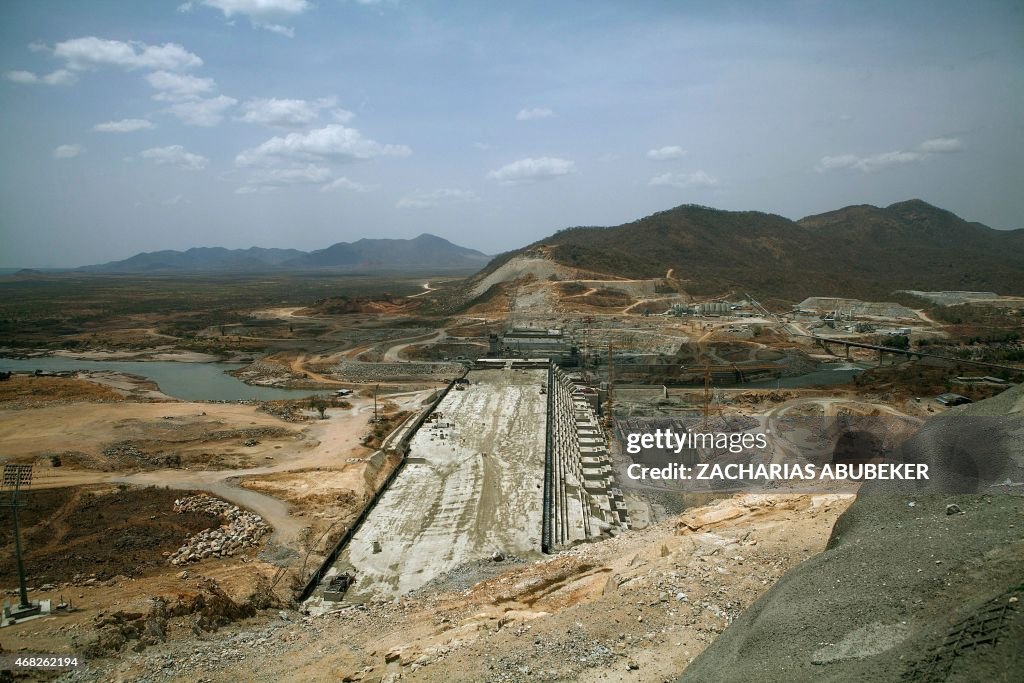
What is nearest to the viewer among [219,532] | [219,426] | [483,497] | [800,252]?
[483,497]

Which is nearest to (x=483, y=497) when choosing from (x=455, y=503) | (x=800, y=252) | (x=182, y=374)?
(x=455, y=503)

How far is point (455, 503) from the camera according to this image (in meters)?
19.5

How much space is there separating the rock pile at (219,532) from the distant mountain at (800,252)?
227 ft

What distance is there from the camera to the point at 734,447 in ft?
74.1

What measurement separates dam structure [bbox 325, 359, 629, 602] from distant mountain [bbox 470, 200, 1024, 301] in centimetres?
6162

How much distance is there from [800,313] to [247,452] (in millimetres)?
64629

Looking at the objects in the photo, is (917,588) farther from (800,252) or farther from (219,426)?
(800,252)

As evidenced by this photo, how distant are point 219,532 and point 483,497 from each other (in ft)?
29.5

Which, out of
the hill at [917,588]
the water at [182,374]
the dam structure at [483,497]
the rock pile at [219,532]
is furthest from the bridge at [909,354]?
the water at [182,374]

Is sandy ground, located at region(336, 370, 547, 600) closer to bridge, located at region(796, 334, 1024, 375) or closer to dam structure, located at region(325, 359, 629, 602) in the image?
dam structure, located at region(325, 359, 629, 602)

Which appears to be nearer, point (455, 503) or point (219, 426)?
point (455, 503)

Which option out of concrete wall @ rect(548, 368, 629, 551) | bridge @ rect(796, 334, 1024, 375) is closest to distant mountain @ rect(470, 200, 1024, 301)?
bridge @ rect(796, 334, 1024, 375)

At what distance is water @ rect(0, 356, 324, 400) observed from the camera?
48.1 m

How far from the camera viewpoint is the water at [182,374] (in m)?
48.1
